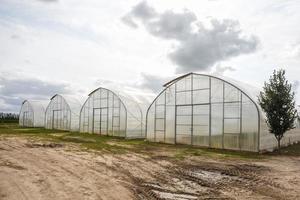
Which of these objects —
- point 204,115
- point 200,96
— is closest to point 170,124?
point 204,115

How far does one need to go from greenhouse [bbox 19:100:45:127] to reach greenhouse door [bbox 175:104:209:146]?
3129 centimetres

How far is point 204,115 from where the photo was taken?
26641mm

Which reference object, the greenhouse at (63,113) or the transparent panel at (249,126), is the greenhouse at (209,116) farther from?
the greenhouse at (63,113)

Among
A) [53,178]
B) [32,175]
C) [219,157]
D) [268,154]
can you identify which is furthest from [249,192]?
[268,154]

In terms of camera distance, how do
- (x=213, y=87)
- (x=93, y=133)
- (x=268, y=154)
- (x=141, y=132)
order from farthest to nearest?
(x=93, y=133) → (x=141, y=132) → (x=213, y=87) → (x=268, y=154)

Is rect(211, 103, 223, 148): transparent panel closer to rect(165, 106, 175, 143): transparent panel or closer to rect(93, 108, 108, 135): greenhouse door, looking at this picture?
rect(165, 106, 175, 143): transparent panel

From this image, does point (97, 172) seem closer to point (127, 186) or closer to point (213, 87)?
point (127, 186)

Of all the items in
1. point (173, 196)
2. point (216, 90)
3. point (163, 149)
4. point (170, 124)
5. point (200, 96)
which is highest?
point (216, 90)

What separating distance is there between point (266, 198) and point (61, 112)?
39.4 m

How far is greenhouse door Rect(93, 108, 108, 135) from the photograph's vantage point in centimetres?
3756

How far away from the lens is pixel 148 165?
16.1 m

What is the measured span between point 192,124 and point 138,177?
14882mm

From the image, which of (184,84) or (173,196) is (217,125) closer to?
(184,84)

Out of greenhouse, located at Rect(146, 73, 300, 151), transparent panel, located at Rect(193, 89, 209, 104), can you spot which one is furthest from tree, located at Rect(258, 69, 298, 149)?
transparent panel, located at Rect(193, 89, 209, 104)
